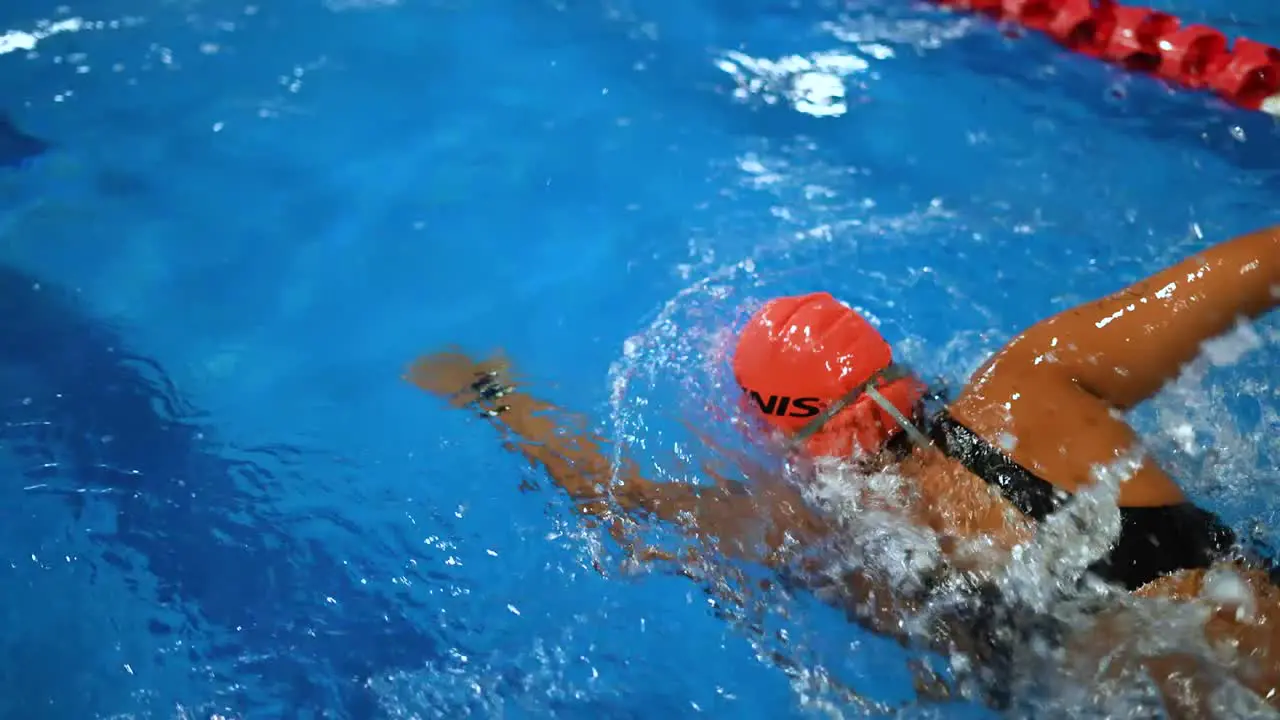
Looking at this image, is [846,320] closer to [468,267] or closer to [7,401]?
[468,267]

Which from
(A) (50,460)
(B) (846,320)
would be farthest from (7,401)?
(B) (846,320)

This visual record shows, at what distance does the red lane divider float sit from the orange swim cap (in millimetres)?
3330

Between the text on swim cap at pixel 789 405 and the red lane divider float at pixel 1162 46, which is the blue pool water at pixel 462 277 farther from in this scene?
the text on swim cap at pixel 789 405

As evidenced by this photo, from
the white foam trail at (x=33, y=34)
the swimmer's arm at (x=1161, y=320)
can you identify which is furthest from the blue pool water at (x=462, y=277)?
the swimmer's arm at (x=1161, y=320)

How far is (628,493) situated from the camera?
295 centimetres

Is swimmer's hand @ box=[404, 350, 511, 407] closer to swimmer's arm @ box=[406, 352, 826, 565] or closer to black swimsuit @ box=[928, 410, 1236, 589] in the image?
swimmer's arm @ box=[406, 352, 826, 565]

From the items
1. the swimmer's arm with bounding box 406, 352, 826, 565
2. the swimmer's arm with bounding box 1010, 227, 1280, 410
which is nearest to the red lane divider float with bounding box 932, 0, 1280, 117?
the swimmer's arm with bounding box 1010, 227, 1280, 410

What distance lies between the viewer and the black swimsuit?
2.19 meters

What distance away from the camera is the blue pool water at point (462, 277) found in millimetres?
2875

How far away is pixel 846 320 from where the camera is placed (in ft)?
8.06

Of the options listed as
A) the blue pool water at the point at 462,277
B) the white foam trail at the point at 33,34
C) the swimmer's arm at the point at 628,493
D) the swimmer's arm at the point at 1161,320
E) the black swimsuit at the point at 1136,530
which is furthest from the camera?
the white foam trail at the point at 33,34

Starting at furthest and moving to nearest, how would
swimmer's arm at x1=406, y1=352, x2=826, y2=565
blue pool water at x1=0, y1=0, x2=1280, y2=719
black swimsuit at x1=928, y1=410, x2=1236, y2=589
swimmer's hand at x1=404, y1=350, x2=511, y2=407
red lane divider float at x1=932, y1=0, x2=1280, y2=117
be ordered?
red lane divider float at x1=932, y1=0, x2=1280, y2=117
swimmer's hand at x1=404, y1=350, x2=511, y2=407
blue pool water at x1=0, y1=0, x2=1280, y2=719
swimmer's arm at x1=406, y1=352, x2=826, y2=565
black swimsuit at x1=928, y1=410, x2=1236, y2=589

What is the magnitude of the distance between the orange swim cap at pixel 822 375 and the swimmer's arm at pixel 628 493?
1.28 ft

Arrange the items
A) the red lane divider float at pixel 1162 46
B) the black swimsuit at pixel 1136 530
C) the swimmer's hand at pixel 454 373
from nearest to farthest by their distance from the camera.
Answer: the black swimsuit at pixel 1136 530
the swimmer's hand at pixel 454 373
the red lane divider float at pixel 1162 46
